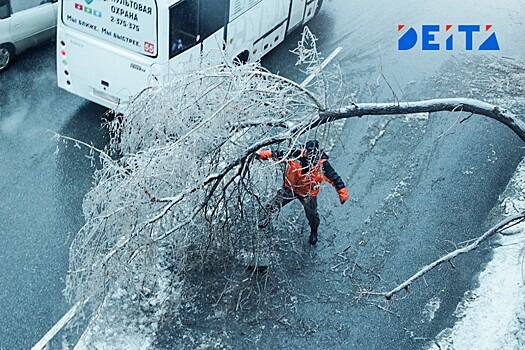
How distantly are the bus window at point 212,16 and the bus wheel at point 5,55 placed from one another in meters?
3.61

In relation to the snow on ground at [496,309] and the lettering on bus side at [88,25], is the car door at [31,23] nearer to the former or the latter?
the lettering on bus side at [88,25]

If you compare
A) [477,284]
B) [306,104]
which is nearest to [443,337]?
[477,284]

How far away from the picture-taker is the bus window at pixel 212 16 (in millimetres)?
10383

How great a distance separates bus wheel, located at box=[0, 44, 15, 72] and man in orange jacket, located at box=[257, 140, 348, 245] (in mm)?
5942

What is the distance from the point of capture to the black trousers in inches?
330

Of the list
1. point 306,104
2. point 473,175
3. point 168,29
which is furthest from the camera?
point 473,175

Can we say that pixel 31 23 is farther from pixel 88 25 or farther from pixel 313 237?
pixel 313 237

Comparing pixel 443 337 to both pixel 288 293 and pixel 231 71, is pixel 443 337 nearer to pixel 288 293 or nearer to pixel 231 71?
pixel 288 293

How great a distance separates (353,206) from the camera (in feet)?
32.7

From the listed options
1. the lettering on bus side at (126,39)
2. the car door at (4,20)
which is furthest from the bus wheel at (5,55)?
the lettering on bus side at (126,39)

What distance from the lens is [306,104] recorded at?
709 cm

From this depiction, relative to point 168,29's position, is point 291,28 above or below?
below

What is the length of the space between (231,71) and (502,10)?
10.0 meters

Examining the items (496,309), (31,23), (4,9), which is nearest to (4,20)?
(4,9)
